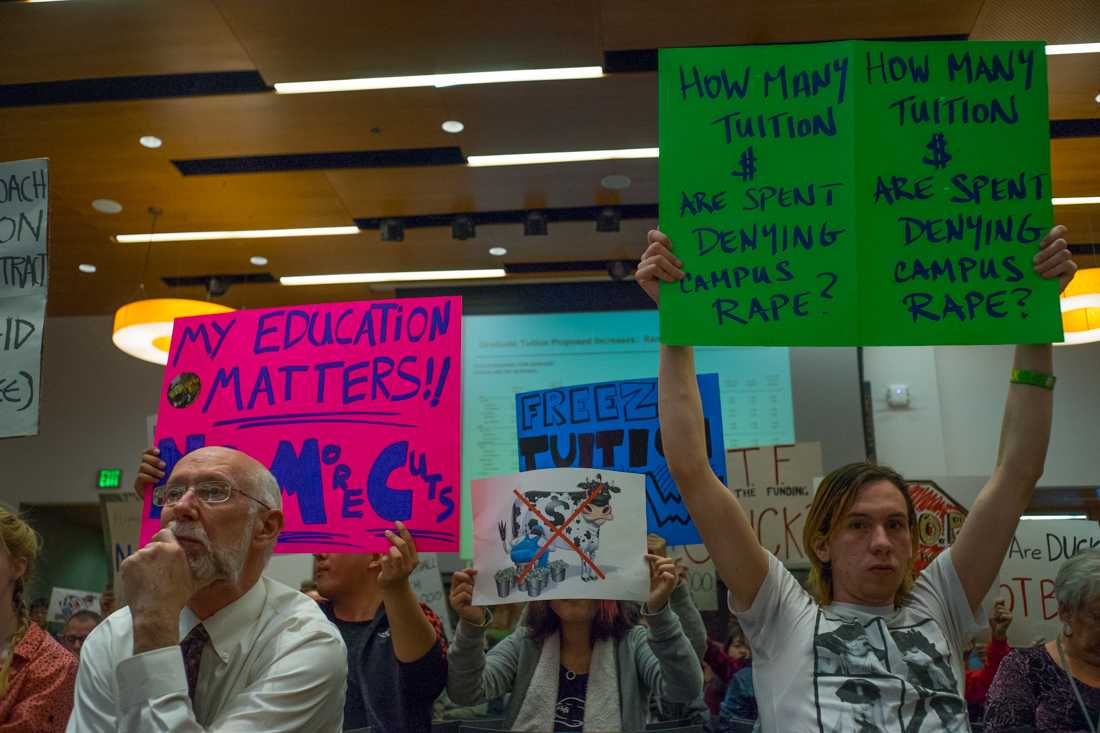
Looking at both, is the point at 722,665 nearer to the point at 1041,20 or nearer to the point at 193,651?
the point at 193,651

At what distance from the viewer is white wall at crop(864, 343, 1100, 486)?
850 centimetres

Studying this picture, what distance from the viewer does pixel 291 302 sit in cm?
920

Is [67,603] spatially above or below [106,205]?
below

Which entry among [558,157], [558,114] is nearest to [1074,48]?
[558,114]

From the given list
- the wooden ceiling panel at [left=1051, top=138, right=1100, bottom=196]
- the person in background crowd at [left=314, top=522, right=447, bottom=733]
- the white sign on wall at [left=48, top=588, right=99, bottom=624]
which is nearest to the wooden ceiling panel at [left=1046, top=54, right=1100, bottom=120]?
the wooden ceiling panel at [left=1051, top=138, right=1100, bottom=196]

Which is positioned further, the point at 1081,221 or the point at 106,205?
the point at 1081,221

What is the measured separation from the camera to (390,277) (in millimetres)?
8398

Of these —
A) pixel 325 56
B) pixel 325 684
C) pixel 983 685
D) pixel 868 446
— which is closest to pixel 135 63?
pixel 325 56

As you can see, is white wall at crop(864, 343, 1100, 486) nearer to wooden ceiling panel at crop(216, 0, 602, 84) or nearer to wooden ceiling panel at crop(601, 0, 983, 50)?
wooden ceiling panel at crop(601, 0, 983, 50)

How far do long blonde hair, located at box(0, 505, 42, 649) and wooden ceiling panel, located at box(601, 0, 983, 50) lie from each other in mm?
3521

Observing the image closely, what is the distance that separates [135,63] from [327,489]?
3.88 m

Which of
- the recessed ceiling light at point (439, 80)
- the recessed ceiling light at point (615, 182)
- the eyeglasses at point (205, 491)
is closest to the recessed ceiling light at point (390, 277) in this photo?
the recessed ceiling light at point (615, 182)

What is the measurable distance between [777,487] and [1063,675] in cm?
231

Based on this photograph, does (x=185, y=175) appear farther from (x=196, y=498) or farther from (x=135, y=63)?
(x=196, y=498)
